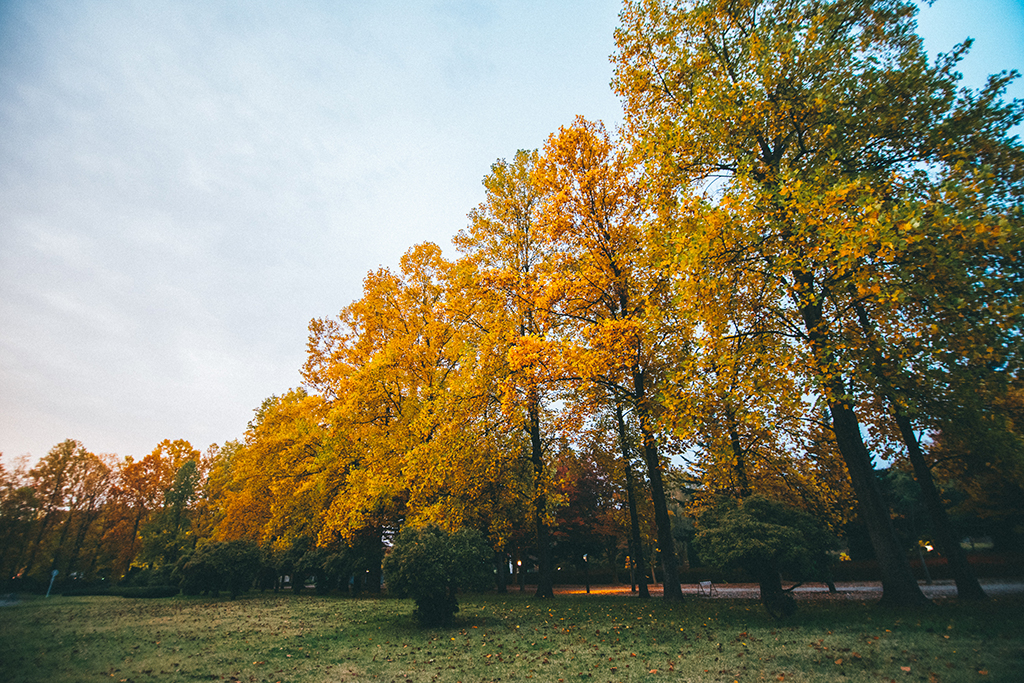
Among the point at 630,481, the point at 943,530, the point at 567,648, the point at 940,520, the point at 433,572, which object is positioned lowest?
the point at 567,648

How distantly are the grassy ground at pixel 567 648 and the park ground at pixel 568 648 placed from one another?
1.0 inches

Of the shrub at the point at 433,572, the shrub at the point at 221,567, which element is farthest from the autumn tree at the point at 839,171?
the shrub at the point at 221,567

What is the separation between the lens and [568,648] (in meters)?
6.95

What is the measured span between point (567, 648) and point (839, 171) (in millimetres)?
11168

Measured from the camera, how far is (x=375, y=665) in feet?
20.7

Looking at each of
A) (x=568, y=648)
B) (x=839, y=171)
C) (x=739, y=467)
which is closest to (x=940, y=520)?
(x=739, y=467)

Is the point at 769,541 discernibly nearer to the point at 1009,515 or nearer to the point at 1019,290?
the point at 1019,290

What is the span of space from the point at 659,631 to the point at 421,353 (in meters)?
13.8

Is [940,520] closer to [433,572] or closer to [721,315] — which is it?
[721,315]

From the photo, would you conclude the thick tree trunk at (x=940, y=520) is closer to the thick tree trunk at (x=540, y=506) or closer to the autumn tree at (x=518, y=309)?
the autumn tree at (x=518, y=309)

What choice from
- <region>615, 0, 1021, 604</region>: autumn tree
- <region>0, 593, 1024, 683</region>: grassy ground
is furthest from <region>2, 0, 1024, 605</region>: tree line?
<region>0, 593, 1024, 683</region>: grassy ground

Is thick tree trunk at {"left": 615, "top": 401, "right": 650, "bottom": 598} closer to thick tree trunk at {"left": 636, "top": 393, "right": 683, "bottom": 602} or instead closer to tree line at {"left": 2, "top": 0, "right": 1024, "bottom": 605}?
tree line at {"left": 2, "top": 0, "right": 1024, "bottom": 605}

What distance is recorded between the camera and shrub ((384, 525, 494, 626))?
961 centimetres

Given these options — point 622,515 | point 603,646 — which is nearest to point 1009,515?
point 622,515
